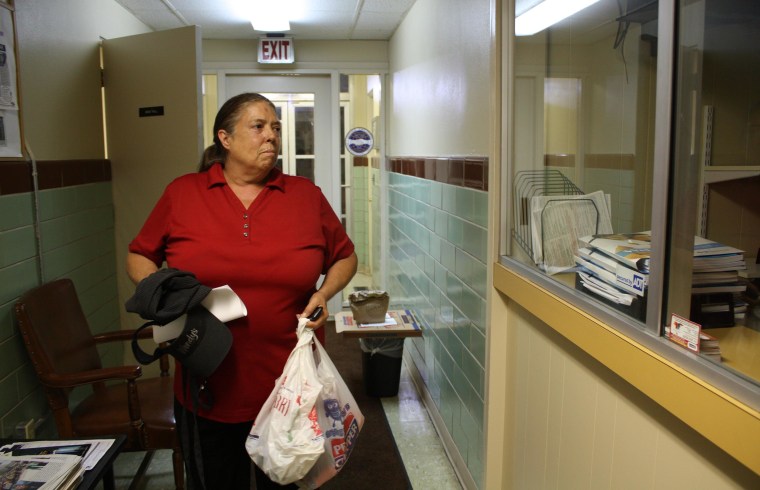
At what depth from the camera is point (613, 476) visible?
57.5 inches

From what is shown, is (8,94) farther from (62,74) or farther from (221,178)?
(221,178)

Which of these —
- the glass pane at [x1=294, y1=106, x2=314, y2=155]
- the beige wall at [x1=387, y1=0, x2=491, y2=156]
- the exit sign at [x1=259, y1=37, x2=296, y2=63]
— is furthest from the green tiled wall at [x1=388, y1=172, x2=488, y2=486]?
the exit sign at [x1=259, y1=37, x2=296, y2=63]

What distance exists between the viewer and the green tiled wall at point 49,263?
2348 mm

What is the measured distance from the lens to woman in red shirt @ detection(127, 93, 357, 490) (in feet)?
5.88

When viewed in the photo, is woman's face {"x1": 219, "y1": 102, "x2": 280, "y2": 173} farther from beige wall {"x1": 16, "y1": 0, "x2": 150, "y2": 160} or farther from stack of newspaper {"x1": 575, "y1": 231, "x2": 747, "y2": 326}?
beige wall {"x1": 16, "y1": 0, "x2": 150, "y2": 160}

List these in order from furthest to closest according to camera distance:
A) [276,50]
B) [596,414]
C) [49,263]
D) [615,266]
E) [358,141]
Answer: [358,141]
[276,50]
[49,263]
[596,414]
[615,266]

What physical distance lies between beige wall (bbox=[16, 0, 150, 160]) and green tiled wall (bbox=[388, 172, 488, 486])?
1848mm

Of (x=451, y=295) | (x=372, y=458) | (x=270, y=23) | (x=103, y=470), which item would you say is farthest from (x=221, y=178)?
(x=270, y=23)

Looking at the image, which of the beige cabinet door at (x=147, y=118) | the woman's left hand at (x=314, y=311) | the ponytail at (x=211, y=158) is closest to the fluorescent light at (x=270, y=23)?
the beige cabinet door at (x=147, y=118)

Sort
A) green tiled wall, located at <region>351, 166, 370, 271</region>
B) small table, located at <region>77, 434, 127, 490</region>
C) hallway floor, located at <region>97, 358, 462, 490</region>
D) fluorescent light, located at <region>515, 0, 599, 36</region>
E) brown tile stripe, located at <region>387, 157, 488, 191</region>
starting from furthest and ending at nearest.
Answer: green tiled wall, located at <region>351, 166, 370, 271</region>, hallway floor, located at <region>97, 358, 462, 490</region>, brown tile stripe, located at <region>387, 157, 488, 191</region>, fluorescent light, located at <region>515, 0, 599, 36</region>, small table, located at <region>77, 434, 127, 490</region>

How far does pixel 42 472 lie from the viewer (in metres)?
1.63

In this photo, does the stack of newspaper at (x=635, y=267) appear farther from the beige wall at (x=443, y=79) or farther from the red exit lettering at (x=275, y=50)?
the red exit lettering at (x=275, y=50)

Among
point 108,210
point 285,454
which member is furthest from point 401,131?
Answer: point 285,454

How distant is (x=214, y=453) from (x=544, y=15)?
5.90 feet
